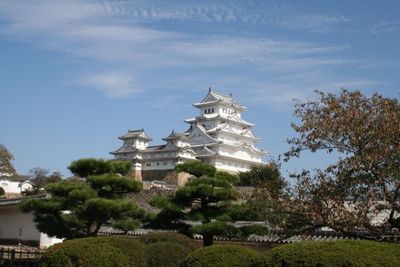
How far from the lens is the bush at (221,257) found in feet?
31.6

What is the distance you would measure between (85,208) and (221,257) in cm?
791

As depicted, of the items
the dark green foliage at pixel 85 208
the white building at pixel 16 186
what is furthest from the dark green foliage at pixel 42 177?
the dark green foliage at pixel 85 208

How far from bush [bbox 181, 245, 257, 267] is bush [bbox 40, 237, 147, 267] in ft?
4.57

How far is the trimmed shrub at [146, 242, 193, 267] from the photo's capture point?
1138 cm

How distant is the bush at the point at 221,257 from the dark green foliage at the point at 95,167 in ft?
27.7

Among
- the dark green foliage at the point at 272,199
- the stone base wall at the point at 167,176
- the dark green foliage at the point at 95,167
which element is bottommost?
the dark green foliage at the point at 272,199

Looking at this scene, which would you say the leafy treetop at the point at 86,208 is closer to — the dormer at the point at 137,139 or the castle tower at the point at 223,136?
the castle tower at the point at 223,136

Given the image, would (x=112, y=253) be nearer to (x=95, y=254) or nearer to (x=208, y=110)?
(x=95, y=254)

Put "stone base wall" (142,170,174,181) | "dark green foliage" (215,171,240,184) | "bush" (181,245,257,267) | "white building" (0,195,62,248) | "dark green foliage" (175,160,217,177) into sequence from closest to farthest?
"bush" (181,245,257,267) → "dark green foliage" (215,171,240,184) → "dark green foliage" (175,160,217,177) → "white building" (0,195,62,248) → "stone base wall" (142,170,174,181)

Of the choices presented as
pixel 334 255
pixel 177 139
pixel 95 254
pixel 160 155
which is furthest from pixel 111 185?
pixel 160 155

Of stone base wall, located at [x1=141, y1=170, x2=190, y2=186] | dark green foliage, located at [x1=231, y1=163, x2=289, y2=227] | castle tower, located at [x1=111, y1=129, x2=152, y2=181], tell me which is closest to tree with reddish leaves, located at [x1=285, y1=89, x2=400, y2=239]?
dark green foliage, located at [x1=231, y1=163, x2=289, y2=227]

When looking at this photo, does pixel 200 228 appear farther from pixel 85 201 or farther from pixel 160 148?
pixel 160 148

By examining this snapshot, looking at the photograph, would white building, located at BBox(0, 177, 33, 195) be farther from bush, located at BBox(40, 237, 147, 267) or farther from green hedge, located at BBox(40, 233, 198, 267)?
bush, located at BBox(40, 237, 147, 267)

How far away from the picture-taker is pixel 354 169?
11.0 m
